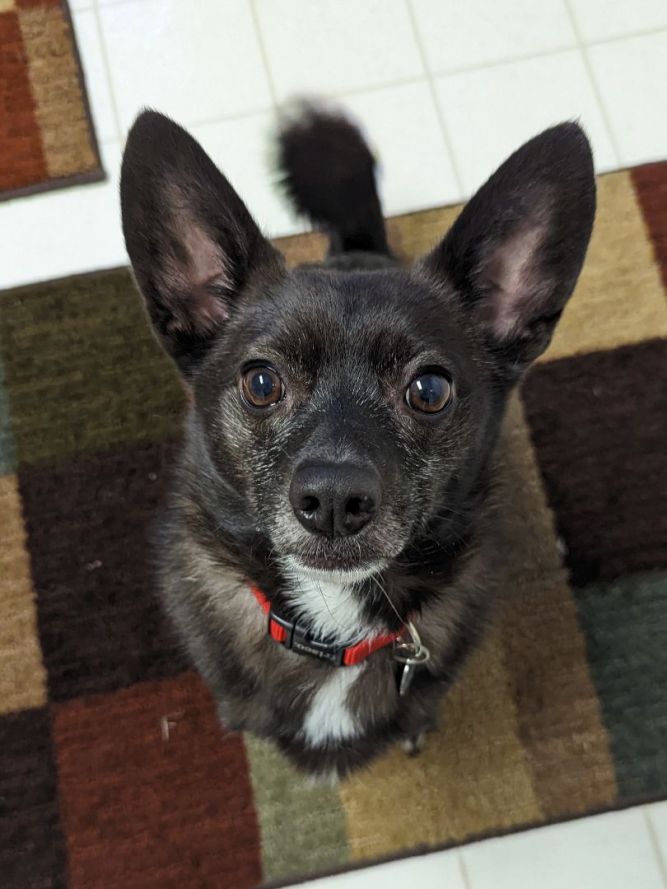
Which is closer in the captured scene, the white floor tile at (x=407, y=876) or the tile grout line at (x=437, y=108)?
the white floor tile at (x=407, y=876)

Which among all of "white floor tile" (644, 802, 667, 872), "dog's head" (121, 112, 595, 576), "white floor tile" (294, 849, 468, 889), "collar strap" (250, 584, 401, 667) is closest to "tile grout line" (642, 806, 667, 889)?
"white floor tile" (644, 802, 667, 872)

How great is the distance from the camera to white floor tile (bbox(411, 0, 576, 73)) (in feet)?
8.73

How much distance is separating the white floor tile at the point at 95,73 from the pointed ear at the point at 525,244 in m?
1.53

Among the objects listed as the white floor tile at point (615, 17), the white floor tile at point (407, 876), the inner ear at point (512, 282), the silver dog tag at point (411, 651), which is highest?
the white floor tile at point (615, 17)

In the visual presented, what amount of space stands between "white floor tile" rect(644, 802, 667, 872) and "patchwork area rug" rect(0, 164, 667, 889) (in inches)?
1.4

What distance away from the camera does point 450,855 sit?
6.59 ft

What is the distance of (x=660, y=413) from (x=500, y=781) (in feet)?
3.72

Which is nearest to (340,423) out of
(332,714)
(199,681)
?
(332,714)

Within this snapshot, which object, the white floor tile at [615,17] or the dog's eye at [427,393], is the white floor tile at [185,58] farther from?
the dog's eye at [427,393]

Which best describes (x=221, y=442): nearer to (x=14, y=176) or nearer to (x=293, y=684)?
(x=293, y=684)

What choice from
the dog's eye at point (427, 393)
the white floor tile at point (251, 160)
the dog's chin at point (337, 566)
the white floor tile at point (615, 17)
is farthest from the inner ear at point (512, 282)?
the white floor tile at point (615, 17)

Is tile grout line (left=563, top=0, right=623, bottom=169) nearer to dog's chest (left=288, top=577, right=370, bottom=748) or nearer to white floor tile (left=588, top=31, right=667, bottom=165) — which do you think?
white floor tile (left=588, top=31, right=667, bottom=165)

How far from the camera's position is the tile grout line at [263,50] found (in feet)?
8.57

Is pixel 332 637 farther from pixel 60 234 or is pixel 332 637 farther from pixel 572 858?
pixel 60 234
